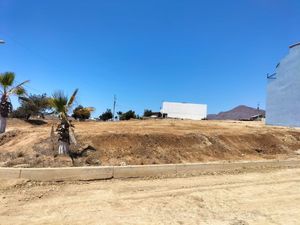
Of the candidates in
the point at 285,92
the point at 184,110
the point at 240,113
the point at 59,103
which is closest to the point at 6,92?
the point at 59,103

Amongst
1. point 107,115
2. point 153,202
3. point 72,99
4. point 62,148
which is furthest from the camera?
point 107,115

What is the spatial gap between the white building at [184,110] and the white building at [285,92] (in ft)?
137

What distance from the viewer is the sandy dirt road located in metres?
6.99

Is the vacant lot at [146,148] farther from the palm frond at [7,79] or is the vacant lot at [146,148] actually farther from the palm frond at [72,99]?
the palm frond at [7,79]

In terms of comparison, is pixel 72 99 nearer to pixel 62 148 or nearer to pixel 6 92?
pixel 62 148

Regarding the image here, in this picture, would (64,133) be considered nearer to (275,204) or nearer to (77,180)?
(77,180)

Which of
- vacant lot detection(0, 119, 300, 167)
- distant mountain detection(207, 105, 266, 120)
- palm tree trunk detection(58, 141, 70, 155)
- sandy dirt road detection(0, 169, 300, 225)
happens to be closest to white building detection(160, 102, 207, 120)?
distant mountain detection(207, 105, 266, 120)

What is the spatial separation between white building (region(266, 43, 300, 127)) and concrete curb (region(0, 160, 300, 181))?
57.1 feet

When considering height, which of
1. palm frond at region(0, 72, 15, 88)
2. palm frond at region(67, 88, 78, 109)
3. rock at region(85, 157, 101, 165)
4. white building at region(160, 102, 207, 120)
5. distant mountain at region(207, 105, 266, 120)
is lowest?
rock at region(85, 157, 101, 165)

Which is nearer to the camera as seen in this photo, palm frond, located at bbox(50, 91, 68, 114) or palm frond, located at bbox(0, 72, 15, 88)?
palm frond, located at bbox(50, 91, 68, 114)

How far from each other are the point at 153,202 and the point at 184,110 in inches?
2619

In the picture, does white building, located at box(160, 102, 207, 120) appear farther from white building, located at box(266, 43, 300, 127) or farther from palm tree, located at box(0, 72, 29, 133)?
palm tree, located at box(0, 72, 29, 133)

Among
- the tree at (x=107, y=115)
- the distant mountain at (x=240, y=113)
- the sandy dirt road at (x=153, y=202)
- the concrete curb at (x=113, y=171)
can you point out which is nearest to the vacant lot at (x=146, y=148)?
the concrete curb at (x=113, y=171)

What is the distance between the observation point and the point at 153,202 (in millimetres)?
8094
